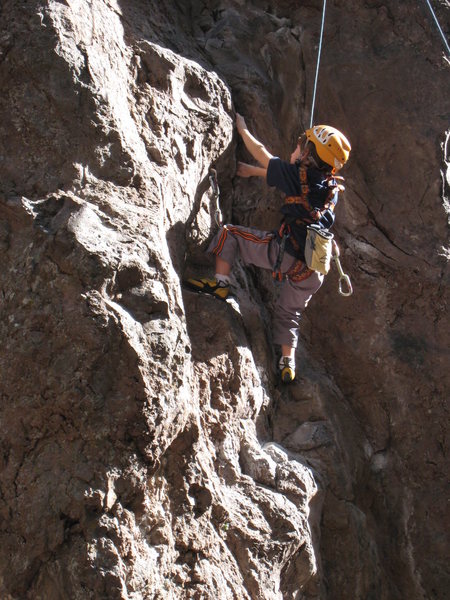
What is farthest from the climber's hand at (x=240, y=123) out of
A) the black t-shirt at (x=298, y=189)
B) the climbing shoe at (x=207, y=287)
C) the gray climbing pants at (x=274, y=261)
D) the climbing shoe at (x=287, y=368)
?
the climbing shoe at (x=287, y=368)

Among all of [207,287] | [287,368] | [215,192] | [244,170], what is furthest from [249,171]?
[287,368]

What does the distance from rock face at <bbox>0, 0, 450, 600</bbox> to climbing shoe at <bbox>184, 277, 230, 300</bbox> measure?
0.09 meters

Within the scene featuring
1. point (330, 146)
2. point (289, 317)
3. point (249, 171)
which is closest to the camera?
point (330, 146)

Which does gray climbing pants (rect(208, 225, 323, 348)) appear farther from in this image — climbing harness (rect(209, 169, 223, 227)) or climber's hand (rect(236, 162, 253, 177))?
climber's hand (rect(236, 162, 253, 177))

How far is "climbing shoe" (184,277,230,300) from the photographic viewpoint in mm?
5035

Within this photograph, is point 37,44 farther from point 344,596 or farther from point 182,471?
point 344,596

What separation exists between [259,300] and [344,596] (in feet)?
7.08

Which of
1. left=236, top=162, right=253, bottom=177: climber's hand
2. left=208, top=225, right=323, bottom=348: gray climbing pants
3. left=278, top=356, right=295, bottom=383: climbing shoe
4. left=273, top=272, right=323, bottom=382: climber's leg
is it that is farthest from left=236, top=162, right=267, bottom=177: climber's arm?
left=278, top=356, right=295, bottom=383: climbing shoe

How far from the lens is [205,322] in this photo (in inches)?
195

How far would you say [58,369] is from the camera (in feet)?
11.9

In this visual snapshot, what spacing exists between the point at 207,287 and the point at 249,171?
114 centimetres

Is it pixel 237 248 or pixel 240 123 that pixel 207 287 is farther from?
pixel 240 123

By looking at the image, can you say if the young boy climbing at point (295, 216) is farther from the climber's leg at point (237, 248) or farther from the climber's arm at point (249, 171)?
the climber's arm at point (249, 171)

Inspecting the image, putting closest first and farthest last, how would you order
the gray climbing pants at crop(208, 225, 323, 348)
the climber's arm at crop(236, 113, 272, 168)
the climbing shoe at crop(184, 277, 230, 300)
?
1. the climbing shoe at crop(184, 277, 230, 300)
2. the gray climbing pants at crop(208, 225, 323, 348)
3. the climber's arm at crop(236, 113, 272, 168)
